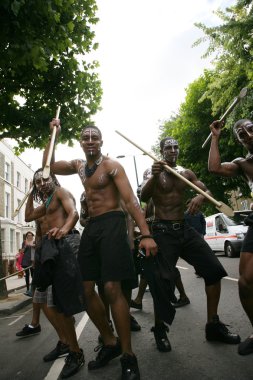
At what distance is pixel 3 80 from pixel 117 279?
7.16m

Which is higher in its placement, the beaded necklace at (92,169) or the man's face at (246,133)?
the man's face at (246,133)

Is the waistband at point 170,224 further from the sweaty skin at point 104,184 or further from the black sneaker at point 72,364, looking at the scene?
the black sneaker at point 72,364

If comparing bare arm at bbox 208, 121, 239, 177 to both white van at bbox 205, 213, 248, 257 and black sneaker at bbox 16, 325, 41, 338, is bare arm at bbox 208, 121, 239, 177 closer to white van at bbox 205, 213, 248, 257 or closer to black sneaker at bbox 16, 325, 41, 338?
black sneaker at bbox 16, 325, 41, 338

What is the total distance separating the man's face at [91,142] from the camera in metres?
3.75

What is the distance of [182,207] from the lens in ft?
13.7

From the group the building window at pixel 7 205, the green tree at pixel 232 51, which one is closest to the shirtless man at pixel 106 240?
the green tree at pixel 232 51

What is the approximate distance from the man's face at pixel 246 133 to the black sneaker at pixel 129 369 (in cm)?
223

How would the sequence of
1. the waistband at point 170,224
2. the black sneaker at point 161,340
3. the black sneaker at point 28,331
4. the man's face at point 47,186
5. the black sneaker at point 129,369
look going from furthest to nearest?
the black sneaker at point 28,331 < the man's face at point 47,186 < the waistband at point 170,224 < the black sneaker at point 161,340 < the black sneaker at point 129,369

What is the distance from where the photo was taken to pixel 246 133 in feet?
11.6

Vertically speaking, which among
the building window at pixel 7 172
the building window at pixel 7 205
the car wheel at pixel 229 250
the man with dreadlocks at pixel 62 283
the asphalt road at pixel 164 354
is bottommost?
the asphalt road at pixel 164 354

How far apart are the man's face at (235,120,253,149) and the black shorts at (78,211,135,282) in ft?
4.62

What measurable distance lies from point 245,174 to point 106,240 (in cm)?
153

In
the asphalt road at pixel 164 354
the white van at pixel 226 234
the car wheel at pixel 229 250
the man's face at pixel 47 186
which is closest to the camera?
the asphalt road at pixel 164 354

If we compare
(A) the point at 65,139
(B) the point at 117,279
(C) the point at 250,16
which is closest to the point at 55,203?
(B) the point at 117,279
